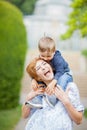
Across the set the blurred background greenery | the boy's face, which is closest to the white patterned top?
the boy's face

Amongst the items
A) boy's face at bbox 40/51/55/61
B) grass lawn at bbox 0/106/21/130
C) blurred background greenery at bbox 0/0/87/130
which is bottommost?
grass lawn at bbox 0/106/21/130

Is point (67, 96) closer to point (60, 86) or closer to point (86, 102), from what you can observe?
point (60, 86)

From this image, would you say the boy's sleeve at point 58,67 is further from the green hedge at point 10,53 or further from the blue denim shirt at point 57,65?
the green hedge at point 10,53

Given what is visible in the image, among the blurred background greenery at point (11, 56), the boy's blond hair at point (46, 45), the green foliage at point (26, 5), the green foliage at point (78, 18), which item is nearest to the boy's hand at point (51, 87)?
the boy's blond hair at point (46, 45)

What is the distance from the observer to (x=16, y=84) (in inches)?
444

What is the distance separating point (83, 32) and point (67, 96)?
8204 millimetres

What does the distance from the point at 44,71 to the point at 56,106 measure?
0.88ft

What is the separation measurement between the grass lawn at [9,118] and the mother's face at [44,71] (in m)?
5.52

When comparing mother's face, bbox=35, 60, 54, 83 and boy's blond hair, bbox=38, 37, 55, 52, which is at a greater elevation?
boy's blond hair, bbox=38, 37, 55, 52

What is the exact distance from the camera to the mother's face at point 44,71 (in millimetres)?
3396

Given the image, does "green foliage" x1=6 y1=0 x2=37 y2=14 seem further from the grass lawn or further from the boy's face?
the boy's face

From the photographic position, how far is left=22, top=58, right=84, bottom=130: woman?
338 cm

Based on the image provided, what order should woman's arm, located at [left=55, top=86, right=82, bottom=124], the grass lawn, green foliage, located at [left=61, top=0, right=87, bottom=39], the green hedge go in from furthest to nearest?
green foliage, located at [left=61, top=0, right=87, bottom=39], the green hedge, the grass lawn, woman's arm, located at [left=55, top=86, right=82, bottom=124]

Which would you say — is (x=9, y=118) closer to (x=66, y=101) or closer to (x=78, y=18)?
(x=78, y=18)
